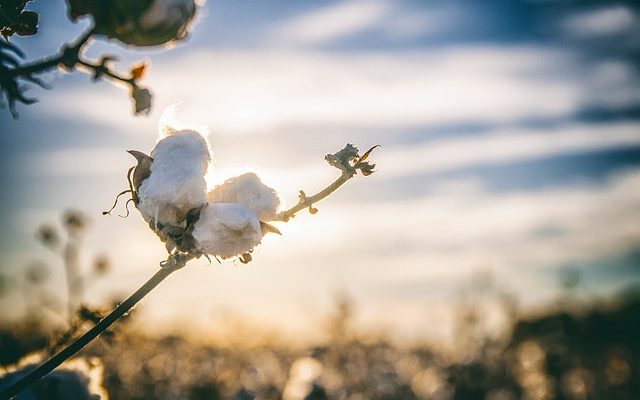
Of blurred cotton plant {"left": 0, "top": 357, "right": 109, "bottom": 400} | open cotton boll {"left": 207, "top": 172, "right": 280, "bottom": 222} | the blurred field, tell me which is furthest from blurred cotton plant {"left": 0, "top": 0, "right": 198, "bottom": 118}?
the blurred field

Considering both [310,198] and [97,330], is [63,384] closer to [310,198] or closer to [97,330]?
[97,330]

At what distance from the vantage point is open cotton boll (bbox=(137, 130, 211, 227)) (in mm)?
1649

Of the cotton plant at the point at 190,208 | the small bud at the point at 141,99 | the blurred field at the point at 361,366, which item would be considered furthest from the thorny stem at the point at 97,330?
the blurred field at the point at 361,366

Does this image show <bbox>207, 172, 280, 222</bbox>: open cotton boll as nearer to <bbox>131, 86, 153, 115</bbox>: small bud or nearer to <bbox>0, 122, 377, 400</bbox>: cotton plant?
<bbox>0, 122, 377, 400</bbox>: cotton plant

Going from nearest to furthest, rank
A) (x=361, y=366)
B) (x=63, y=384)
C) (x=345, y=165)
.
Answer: (x=345, y=165), (x=63, y=384), (x=361, y=366)

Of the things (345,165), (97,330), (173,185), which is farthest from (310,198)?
(97,330)

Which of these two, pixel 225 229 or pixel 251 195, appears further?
pixel 251 195

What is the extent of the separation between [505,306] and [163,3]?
61.7 ft

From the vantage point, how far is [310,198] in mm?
1792

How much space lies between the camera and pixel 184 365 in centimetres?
1603

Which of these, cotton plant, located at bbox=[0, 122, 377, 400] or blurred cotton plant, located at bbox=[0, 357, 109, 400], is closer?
cotton plant, located at bbox=[0, 122, 377, 400]

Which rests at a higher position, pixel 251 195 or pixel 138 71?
pixel 138 71

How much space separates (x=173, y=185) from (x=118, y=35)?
419 millimetres

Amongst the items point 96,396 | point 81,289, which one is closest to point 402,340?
point 81,289
